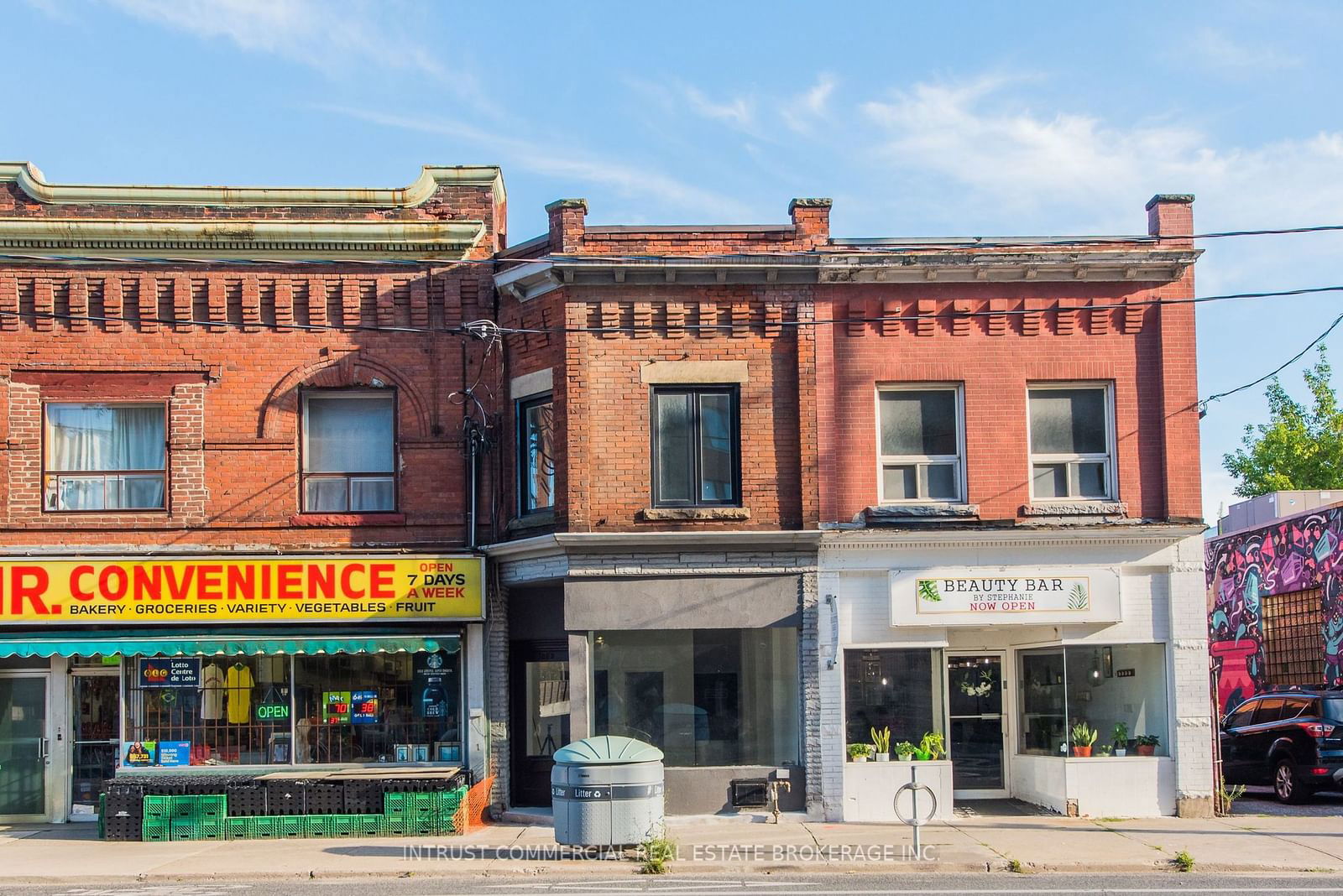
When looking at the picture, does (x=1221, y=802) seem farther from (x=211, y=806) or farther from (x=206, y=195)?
(x=206, y=195)

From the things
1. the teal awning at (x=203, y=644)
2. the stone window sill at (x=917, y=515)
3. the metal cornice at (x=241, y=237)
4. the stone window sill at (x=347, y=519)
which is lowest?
the teal awning at (x=203, y=644)

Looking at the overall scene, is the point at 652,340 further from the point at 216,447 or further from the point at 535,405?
the point at 216,447

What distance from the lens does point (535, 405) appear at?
1841cm

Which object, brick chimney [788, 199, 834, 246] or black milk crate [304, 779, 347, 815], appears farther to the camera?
brick chimney [788, 199, 834, 246]

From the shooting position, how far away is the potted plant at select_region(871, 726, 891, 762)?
17234mm

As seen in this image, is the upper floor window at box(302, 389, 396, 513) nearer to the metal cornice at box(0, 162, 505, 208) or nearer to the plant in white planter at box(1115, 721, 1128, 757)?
the metal cornice at box(0, 162, 505, 208)

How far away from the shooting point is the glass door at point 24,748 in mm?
17938

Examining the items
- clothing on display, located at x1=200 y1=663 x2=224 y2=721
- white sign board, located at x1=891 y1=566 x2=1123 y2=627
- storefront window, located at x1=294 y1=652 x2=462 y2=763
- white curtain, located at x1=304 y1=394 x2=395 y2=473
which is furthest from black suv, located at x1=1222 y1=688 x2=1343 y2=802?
clothing on display, located at x1=200 y1=663 x2=224 y2=721

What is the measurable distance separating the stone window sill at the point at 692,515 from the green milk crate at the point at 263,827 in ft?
18.4

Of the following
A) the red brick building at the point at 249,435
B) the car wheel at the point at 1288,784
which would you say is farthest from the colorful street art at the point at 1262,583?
the red brick building at the point at 249,435

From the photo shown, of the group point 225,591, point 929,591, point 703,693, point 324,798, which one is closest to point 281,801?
point 324,798

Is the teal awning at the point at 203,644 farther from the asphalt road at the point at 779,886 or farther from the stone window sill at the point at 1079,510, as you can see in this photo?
the stone window sill at the point at 1079,510

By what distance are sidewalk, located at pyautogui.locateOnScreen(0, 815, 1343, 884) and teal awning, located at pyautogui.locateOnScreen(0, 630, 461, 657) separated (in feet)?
7.25

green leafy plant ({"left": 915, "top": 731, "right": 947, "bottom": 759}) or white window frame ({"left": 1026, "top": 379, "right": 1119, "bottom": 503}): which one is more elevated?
white window frame ({"left": 1026, "top": 379, "right": 1119, "bottom": 503})
